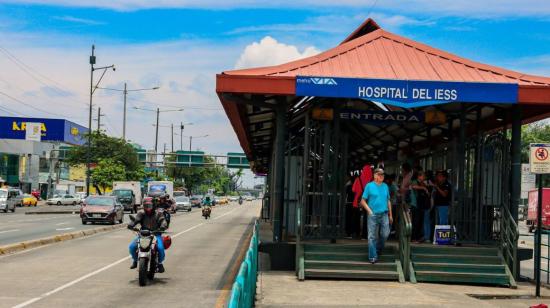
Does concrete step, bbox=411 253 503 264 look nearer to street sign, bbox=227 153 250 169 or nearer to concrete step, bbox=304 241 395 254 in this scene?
concrete step, bbox=304 241 395 254

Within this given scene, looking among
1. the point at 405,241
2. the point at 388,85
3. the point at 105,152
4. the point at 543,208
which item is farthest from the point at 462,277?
the point at 105,152

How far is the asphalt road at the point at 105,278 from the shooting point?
11.2 meters

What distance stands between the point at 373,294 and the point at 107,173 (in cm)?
6333

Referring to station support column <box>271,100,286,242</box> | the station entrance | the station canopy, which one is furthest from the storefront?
station support column <box>271,100,286,242</box>

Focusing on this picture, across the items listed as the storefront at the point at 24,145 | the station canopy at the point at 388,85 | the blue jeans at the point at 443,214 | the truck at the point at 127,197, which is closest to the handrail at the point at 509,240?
the blue jeans at the point at 443,214

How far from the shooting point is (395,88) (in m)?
13.6

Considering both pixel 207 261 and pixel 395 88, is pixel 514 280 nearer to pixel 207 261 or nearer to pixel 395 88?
pixel 395 88

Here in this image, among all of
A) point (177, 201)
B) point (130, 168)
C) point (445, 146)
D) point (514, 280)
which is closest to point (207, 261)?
point (445, 146)

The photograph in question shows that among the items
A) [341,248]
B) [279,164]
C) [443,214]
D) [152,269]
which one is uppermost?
[279,164]

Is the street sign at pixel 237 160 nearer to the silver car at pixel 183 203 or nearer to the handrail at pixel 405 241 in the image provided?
the silver car at pixel 183 203

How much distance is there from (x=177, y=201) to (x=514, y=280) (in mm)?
57145

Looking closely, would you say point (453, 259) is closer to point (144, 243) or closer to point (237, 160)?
point (144, 243)

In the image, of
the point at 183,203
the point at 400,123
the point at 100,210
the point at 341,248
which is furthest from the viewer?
the point at 183,203

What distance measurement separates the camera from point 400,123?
15.6 metres
